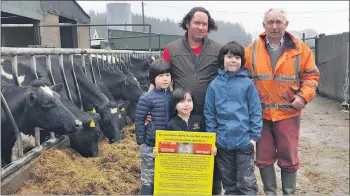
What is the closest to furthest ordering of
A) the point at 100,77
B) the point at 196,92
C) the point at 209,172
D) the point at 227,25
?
the point at 209,172
the point at 196,92
the point at 100,77
the point at 227,25

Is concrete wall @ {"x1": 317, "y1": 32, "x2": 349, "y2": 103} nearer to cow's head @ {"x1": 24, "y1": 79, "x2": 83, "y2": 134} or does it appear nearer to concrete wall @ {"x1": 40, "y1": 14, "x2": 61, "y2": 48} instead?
cow's head @ {"x1": 24, "y1": 79, "x2": 83, "y2": 134}

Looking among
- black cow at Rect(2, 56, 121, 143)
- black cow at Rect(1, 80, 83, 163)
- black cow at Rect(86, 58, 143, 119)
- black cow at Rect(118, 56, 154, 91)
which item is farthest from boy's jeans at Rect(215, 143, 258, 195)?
black cow at Rect(118, 56, 154, 91)

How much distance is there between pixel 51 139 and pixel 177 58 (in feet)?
7.47

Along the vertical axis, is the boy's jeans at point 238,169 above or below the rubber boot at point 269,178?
above

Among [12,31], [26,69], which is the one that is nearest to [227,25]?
[12,31]

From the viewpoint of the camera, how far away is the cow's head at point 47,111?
409 cm

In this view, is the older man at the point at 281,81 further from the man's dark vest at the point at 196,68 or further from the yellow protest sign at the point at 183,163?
the yellow protest sign at the point at 183,163

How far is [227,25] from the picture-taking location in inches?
1442

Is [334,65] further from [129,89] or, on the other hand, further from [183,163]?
[183,163]

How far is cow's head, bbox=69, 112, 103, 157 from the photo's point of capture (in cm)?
497

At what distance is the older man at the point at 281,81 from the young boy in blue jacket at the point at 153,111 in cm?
77

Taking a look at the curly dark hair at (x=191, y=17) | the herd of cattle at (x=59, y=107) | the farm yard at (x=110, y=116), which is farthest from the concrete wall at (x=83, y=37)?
the curly dark hair at (x=191, y=17)

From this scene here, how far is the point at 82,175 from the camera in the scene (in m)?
3.95

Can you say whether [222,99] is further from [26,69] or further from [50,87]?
[26,69]
